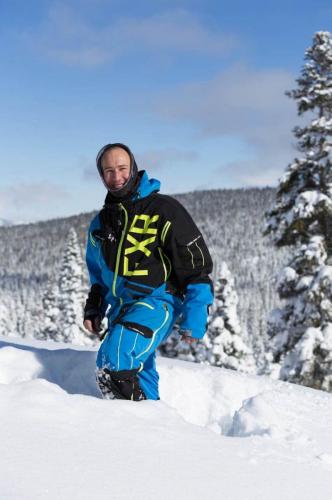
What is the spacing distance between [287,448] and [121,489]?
117cm

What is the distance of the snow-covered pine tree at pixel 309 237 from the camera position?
1254 centimetres

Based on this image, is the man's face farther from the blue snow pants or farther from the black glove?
the black glove

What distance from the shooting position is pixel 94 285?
185 inches

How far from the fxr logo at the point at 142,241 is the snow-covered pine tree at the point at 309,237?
9155 mm

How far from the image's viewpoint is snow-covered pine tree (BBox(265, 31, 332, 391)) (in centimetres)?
1254

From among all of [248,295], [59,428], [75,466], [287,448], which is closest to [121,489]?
[75,466]

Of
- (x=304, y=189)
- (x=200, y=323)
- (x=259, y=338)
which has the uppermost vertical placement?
(x=304, y=189)

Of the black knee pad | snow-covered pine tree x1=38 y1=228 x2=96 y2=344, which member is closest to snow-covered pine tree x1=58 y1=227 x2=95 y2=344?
snow-covered pine tree x1=38 y1=228 x2=96 y2=344

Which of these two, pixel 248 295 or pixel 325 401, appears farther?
pixel 248 295

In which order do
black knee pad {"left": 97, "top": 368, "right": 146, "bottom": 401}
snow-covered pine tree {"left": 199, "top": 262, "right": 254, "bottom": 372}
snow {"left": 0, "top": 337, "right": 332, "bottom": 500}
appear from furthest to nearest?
snow-covered pine tree {"left": 199, "top": 262, "right": 254, "bottom": 372} → black knee pad {"left": 97, "top": 368, "right": 146, "bottom": 401} → snow {"left": 0, "top": 337, "right": 332, "bottom": 500}

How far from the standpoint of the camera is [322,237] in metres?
13.1

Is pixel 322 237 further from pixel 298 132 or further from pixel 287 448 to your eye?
pixel 287 448

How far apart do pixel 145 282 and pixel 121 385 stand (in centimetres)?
86

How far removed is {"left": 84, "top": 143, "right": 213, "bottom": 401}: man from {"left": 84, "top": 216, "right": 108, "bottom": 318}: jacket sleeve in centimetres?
20
